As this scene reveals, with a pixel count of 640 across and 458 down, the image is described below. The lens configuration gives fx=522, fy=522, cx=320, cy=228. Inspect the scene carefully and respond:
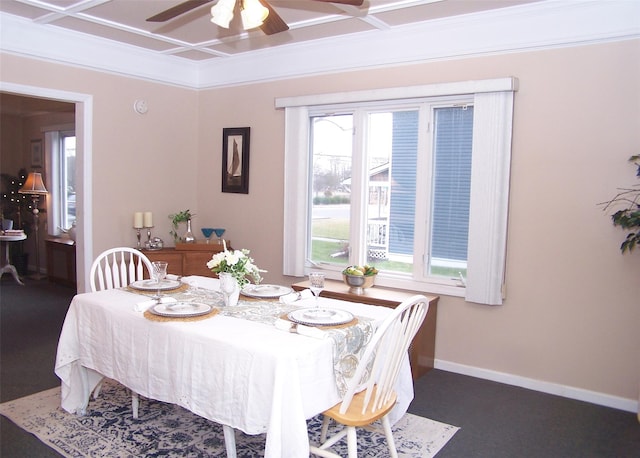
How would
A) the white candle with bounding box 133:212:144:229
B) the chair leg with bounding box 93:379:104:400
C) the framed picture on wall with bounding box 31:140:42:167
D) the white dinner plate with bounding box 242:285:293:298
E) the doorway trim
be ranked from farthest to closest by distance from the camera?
the framed picture on wall with bounding box 31:140:42:167, the white candle with bounding box 133:212:144:229, the doorway trim, the chair leg with bounding box 93:379:104:400, the white dinner plate with bounding box 242:285:293:298

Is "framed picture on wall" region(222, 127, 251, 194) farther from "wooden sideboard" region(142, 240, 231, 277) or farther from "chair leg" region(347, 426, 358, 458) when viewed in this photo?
"chair leg" region(347, 426, 358, 458)

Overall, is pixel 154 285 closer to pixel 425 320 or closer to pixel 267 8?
pixel 267 8

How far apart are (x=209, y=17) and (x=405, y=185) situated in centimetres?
192

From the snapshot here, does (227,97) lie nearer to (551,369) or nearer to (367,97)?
(367,97)

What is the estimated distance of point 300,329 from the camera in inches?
90.7

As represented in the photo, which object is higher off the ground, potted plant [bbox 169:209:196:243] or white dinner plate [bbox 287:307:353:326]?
potted plant [bbox 169:209:196:243]

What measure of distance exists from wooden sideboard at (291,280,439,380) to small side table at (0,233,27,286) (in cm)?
435

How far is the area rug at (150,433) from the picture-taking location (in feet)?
8.89

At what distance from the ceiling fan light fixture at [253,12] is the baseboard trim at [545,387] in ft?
9.02

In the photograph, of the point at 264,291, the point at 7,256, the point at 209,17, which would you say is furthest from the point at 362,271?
the point at 7,256

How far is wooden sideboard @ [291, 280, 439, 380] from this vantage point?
368 centimetres

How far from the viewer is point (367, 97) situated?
4078 millimetres

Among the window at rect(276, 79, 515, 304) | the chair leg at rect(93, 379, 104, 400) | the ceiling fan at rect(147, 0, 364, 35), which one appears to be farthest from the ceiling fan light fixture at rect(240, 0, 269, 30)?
Result: the chair leg at rect(93, 379, 104, 400)

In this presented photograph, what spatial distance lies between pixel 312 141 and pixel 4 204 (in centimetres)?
498
